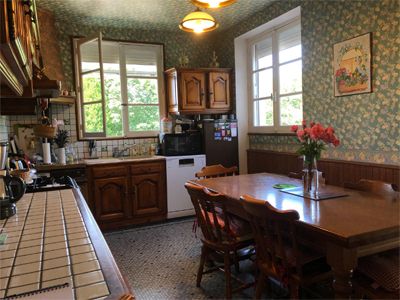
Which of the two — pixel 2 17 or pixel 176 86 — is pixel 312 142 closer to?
pixel 2 17

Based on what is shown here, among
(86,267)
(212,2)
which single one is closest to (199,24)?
(212,2)

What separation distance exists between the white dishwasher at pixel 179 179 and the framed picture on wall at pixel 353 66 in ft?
6.47

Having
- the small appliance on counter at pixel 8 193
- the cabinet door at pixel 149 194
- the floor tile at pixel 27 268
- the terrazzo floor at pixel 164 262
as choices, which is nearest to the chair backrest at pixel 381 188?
the terrazzo floor at pixel 164 262

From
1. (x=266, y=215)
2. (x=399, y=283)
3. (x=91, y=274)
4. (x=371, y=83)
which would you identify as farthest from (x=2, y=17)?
(x=371, y=83)

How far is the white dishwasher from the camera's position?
4102 millimetres

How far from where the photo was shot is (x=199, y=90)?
4.36m

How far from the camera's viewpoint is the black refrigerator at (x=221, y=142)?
425 centimetres

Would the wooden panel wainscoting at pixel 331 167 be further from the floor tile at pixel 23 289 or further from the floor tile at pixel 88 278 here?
the floor tile at pixel 23 289

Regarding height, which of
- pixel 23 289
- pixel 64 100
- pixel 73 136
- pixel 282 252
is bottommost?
pixel 282 252

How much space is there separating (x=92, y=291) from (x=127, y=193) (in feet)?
10.8

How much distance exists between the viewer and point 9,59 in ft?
2.63

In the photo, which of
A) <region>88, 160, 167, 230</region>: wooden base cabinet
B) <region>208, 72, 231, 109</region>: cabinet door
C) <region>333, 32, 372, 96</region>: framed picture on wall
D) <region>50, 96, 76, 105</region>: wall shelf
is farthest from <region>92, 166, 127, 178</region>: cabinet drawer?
<region>333, 32, 372, 96</region>: framed picture on wall

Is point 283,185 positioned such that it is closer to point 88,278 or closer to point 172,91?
point 88,278

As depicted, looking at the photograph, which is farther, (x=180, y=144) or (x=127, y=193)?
(x=180, y=144)
